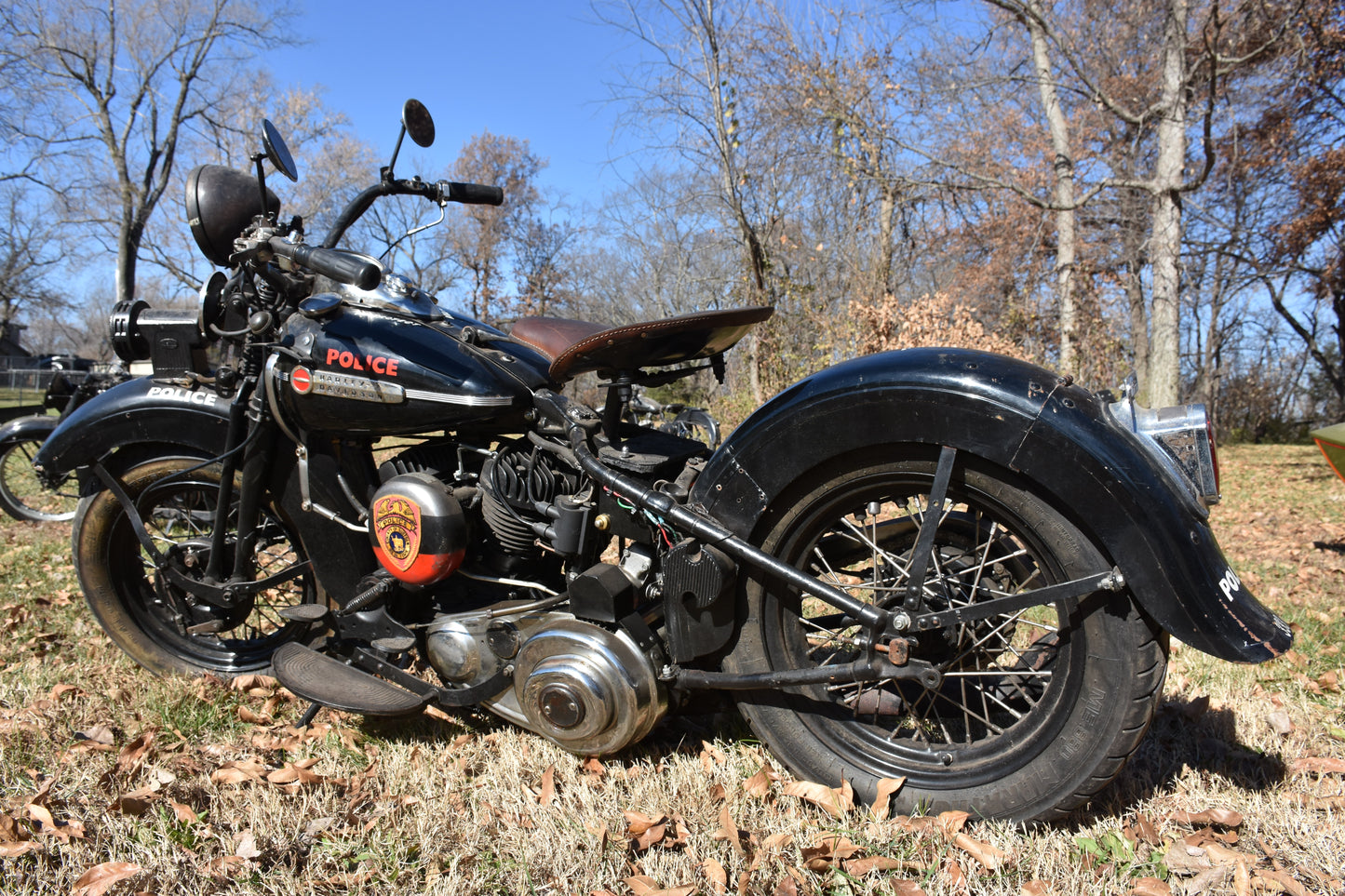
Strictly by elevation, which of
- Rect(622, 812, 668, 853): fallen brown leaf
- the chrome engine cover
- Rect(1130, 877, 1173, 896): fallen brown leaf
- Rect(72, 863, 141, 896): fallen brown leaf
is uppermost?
the chrome engine cover

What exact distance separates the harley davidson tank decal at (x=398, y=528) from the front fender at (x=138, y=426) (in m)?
0.82

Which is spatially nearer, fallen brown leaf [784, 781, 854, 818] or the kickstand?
fallen brown leaf [784, 781, 854, 818]

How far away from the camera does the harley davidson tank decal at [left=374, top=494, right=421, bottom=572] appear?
2.42 meters

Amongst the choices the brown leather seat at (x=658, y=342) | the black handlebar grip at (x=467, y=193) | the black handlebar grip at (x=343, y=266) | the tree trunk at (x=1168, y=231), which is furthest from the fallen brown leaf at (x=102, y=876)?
the tree trunk at (x=1168, y=231)

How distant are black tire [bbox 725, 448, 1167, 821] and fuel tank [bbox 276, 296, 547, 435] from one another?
3.15 feet

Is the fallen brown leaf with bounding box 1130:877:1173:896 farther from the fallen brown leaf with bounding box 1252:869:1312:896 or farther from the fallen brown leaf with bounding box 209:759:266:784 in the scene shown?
the fallen brown leaf with bounding box 209:759:266:784

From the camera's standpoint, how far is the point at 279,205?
2686 millimetres

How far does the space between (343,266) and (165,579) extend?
5.62 feet

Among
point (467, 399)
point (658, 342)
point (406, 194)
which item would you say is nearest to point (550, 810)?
point (467, 399)

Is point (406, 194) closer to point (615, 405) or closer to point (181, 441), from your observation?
point (615, 405)

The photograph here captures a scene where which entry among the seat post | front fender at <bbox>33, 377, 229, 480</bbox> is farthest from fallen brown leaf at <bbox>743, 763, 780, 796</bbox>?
front fender at <bbox>33, 377, 229, 480</bbox>

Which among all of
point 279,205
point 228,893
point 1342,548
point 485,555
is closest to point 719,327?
point 485,555

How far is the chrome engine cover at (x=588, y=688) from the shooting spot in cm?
217

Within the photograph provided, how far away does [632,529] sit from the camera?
2256 mm
